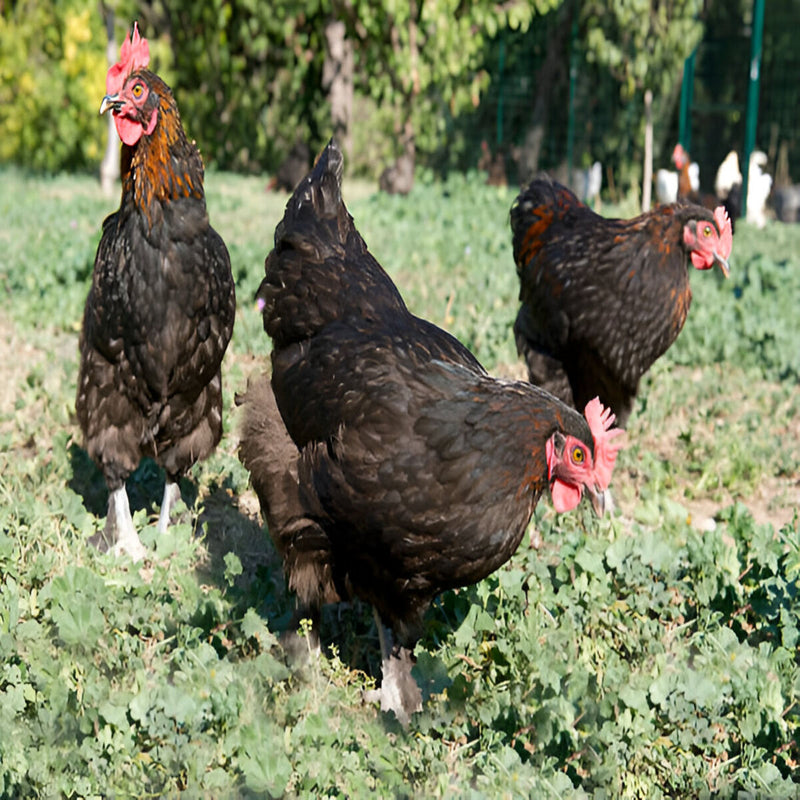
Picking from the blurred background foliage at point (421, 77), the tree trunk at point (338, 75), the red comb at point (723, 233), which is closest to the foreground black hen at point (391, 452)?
the red comb at point (723, 233)

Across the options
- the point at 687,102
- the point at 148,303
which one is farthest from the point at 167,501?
the point at 687,102

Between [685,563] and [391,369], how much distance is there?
5.03 ft

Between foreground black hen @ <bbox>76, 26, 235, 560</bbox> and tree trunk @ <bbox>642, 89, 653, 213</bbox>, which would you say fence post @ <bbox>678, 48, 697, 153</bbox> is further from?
foreground black hen @ <bbox>76, 26, 235, 560</bbox>

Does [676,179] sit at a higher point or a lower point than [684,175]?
lower

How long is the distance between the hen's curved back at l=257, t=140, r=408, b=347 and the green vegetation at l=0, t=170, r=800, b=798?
0.92m

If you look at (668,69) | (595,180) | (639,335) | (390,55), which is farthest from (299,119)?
(639,335)

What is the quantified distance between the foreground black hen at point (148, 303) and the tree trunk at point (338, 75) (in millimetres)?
10307

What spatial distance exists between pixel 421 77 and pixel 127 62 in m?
9.95

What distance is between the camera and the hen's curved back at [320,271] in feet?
12.2

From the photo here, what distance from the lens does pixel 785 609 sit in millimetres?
3680

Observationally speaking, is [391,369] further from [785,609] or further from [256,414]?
[785,609]

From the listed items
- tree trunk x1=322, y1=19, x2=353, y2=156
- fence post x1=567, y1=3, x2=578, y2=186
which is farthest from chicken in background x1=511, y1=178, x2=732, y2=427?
fence post x1=567, y1=3, x2=578, y2=186

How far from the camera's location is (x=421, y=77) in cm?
Result: 1366

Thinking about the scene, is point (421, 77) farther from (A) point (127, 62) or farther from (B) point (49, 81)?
(A) point (127, 62)
